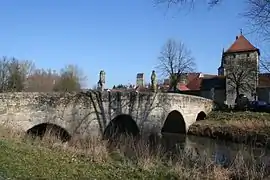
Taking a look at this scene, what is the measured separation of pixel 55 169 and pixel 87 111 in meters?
13.1

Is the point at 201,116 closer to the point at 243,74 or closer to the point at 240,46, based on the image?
the point at 243,74

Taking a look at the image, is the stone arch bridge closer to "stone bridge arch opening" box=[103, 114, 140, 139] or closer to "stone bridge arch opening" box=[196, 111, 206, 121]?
"stone bridge arch opening" box=[103, 114, 140, 139]

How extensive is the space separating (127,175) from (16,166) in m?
2.10

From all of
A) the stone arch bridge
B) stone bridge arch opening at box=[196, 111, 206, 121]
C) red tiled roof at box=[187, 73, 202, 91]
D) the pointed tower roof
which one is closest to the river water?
the stone arch bridge

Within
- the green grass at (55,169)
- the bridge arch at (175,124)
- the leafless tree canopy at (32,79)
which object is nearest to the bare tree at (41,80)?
the leafless tree canopy at (32,79)

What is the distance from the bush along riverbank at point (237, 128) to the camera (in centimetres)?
2416

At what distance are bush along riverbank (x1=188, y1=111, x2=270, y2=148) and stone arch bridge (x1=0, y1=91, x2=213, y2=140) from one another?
279 centimetres

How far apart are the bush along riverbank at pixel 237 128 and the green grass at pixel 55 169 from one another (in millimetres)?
15755

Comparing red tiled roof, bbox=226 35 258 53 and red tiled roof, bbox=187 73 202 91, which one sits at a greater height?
red tiled roof, bbox=226 35 258 53

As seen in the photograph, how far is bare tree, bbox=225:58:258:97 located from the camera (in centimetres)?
4695

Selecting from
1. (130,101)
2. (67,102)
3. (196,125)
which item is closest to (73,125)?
(67,102)

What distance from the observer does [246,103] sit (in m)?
40.8

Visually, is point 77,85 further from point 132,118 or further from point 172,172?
point 172,172

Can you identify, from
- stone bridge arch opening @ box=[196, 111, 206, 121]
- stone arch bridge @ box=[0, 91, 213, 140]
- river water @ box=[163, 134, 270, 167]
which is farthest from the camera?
stone bridge arch opening @ box=[196, 111, 206, 121]
